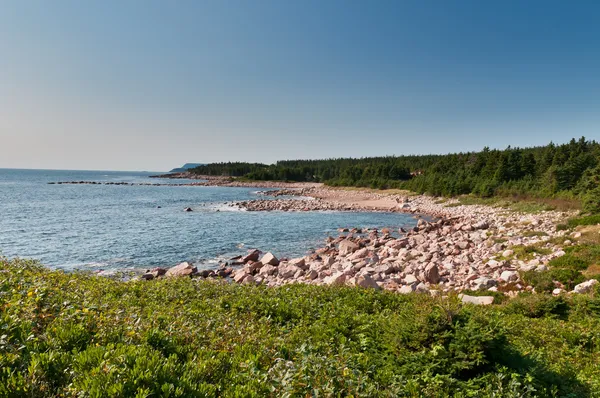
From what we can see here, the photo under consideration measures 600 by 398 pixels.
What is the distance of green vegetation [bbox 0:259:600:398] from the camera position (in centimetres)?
366

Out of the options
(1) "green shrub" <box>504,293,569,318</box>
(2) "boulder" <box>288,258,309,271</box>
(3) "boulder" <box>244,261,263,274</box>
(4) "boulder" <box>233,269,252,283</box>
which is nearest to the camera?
(1) "green shrub" <box>504,293,569,318</box>

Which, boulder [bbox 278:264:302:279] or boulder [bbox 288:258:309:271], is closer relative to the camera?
boulder [bbox 278:264:302:279]

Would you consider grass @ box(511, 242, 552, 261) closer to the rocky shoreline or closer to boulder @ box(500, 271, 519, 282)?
the rocky shoreline

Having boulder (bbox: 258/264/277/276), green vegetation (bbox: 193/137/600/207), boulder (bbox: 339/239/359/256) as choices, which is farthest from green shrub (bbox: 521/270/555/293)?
green vegetation (bbox: 193/137/600/207)

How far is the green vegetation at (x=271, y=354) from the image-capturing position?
366 centimetres

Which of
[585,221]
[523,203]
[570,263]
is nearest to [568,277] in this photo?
[570,263]

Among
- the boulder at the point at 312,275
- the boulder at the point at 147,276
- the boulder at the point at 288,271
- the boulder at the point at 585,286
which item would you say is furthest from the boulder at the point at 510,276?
the boulder at the point at 147,276

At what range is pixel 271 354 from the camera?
502 centimetres

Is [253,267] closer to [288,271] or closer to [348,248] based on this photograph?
[288,271]

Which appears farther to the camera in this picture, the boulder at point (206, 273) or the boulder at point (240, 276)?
the boulder at point (206, 273)

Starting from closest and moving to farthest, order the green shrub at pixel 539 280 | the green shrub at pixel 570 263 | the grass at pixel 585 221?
the green shrub at pixel 539 280 → the green shrub at pixel 570 263 → the grass at pixel 585 221

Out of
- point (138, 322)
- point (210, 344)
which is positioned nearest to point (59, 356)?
point (138, 322)

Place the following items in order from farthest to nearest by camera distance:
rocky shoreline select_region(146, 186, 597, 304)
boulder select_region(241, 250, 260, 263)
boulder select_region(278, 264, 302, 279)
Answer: boulder select_region(241, 250, 260, 263), boulder select_region(278, 264, 302, 279), rocky shoreline select_region(146, 186, 597, 304)

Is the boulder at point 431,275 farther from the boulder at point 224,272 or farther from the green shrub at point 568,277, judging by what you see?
the boulder at point 224,272
